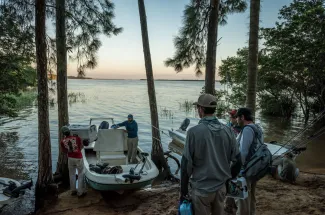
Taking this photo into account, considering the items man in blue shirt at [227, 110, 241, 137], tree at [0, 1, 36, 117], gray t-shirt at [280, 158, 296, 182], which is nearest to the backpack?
man in blue shirt at [227, 110, 241, 137]

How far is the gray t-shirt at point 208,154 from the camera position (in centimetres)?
255

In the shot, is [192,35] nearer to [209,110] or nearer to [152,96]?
[152,96]

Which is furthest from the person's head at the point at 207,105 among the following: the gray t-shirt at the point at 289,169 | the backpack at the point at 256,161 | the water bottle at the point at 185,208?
the gray t-shirt at the point at 289,169

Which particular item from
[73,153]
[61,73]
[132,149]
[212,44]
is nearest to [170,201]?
[73,153]

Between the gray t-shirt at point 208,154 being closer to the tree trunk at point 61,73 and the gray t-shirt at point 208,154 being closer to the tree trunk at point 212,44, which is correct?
the tree trunk at point 212,44

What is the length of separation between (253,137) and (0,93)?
10.8m

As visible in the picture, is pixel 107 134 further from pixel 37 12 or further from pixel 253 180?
pixel 253 180

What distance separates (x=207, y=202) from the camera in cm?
267

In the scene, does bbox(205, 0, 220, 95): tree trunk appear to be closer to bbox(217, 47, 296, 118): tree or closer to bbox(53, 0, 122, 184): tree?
bbox(53, 0, 122, 184): tree

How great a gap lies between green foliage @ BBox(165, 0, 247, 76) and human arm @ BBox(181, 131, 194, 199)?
22.8 ft

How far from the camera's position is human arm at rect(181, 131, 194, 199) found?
2.55 m

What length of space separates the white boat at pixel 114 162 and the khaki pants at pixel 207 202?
415cm

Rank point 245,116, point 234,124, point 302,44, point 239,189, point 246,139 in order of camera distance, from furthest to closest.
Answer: point 302,44 → point 234,124 → point 245,116 → point 246,139 → point 239,189

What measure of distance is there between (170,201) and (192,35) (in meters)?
5.75
